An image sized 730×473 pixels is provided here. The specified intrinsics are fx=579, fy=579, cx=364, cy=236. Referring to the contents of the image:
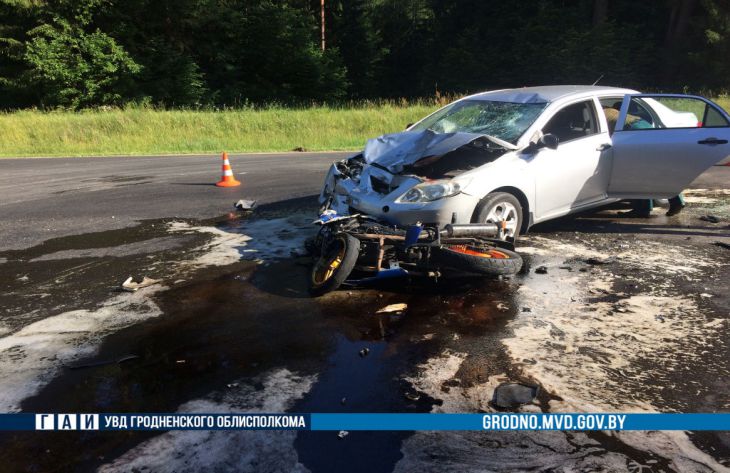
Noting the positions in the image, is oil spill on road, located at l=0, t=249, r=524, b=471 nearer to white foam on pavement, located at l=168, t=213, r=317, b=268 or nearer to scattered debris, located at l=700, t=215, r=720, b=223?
white foam on pavement, located at l=168, t=213, r=317, b=268

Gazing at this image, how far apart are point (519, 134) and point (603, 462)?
4452 millimetres

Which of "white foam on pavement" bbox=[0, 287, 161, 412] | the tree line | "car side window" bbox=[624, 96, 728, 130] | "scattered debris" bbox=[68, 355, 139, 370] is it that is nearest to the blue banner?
"white foam on pavement" bbox=[0, 287, 161, 412]

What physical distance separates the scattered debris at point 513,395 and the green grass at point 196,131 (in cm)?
1561

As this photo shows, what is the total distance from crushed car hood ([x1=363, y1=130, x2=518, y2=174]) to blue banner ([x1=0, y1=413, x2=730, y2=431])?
352 centimetres

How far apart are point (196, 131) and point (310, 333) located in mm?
19120

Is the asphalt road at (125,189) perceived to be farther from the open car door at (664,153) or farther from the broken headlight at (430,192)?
the open car door at (664,153)

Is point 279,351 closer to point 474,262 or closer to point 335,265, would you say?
point 335,265

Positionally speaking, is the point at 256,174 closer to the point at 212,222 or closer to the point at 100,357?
the point at 212,222

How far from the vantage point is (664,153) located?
7.01m

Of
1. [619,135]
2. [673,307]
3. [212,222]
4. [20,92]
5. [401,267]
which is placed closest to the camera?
[673,307]

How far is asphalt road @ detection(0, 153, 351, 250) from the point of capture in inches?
336

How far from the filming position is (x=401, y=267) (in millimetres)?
5238

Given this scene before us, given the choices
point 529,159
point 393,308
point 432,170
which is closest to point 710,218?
point 529,159

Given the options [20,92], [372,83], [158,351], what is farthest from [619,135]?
[372,83]
